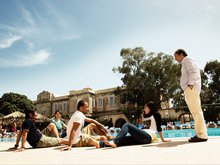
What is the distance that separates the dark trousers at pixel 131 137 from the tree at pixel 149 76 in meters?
23.9

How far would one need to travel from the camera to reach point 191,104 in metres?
4.29

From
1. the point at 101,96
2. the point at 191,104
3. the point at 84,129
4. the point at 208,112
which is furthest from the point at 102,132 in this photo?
the point at 101,96

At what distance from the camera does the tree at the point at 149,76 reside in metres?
27.6

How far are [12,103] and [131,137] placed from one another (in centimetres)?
4128

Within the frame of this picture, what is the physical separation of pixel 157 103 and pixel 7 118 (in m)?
18.3

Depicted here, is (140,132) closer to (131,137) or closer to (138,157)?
(131,137)

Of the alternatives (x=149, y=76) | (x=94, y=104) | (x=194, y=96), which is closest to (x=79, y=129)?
(x=194, y=96)

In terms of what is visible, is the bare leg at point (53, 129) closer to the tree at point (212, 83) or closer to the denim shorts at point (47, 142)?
the denim shorts at point (47, 142)

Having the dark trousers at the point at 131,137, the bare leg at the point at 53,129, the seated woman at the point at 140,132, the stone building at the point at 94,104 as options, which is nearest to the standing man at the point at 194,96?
the seated woman at the point at 140,132

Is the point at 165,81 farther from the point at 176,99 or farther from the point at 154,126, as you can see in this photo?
the point at 154,126

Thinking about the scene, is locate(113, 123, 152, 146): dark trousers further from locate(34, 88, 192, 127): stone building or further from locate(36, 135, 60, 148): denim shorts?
locate(34, 88, 192, 127): stone building

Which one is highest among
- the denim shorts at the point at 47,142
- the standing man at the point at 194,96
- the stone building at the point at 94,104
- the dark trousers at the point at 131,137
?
the stone building at the point at 94,104

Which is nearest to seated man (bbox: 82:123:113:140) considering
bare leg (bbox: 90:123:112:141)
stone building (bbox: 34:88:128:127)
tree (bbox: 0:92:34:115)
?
bare leg (bbox: 90:123:112:141)

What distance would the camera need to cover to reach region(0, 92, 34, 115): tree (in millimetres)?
39634
